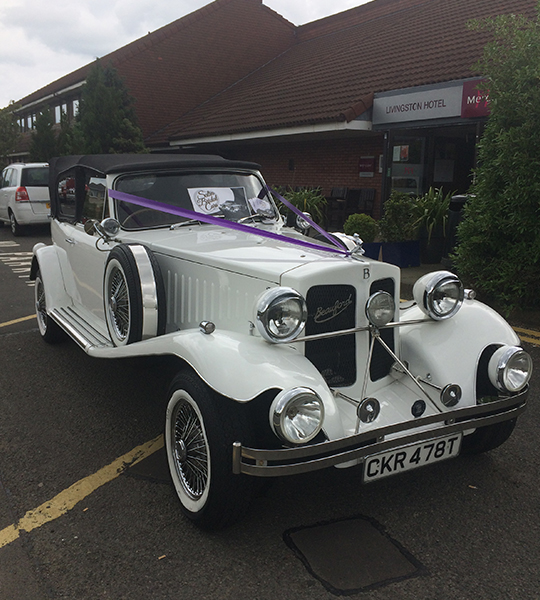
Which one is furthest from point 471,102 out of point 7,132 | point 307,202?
point 7,132

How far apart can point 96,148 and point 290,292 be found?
52.2 ft

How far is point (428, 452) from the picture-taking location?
2.82 metres

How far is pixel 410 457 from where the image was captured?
277 cm

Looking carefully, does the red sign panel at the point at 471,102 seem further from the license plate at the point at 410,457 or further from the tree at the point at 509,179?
the license plate at the point at 410,457

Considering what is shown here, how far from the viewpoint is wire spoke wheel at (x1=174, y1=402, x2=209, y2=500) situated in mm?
2801

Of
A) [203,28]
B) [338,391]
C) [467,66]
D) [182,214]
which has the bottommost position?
[338,391]

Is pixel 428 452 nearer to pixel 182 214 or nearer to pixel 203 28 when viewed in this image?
pixel 182 214

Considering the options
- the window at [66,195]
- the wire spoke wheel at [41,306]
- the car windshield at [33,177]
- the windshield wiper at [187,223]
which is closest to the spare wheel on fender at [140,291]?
the windshield wiper at [187,223]

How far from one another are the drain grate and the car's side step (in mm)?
2010

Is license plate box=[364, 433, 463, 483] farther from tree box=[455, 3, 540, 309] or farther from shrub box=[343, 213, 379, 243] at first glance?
shrub box=[343, 213, 379, 243]

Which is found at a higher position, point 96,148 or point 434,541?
point 96,148

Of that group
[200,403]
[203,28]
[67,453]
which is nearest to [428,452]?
[200,403]

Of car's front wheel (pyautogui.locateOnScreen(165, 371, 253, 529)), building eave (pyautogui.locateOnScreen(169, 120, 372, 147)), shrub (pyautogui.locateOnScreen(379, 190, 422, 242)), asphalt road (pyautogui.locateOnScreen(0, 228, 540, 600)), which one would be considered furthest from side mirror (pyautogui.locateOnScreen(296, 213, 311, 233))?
building eave (pyautogui.locateOnScreen(169, 120, 372, 147))

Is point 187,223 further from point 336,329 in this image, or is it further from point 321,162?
point 321,162
